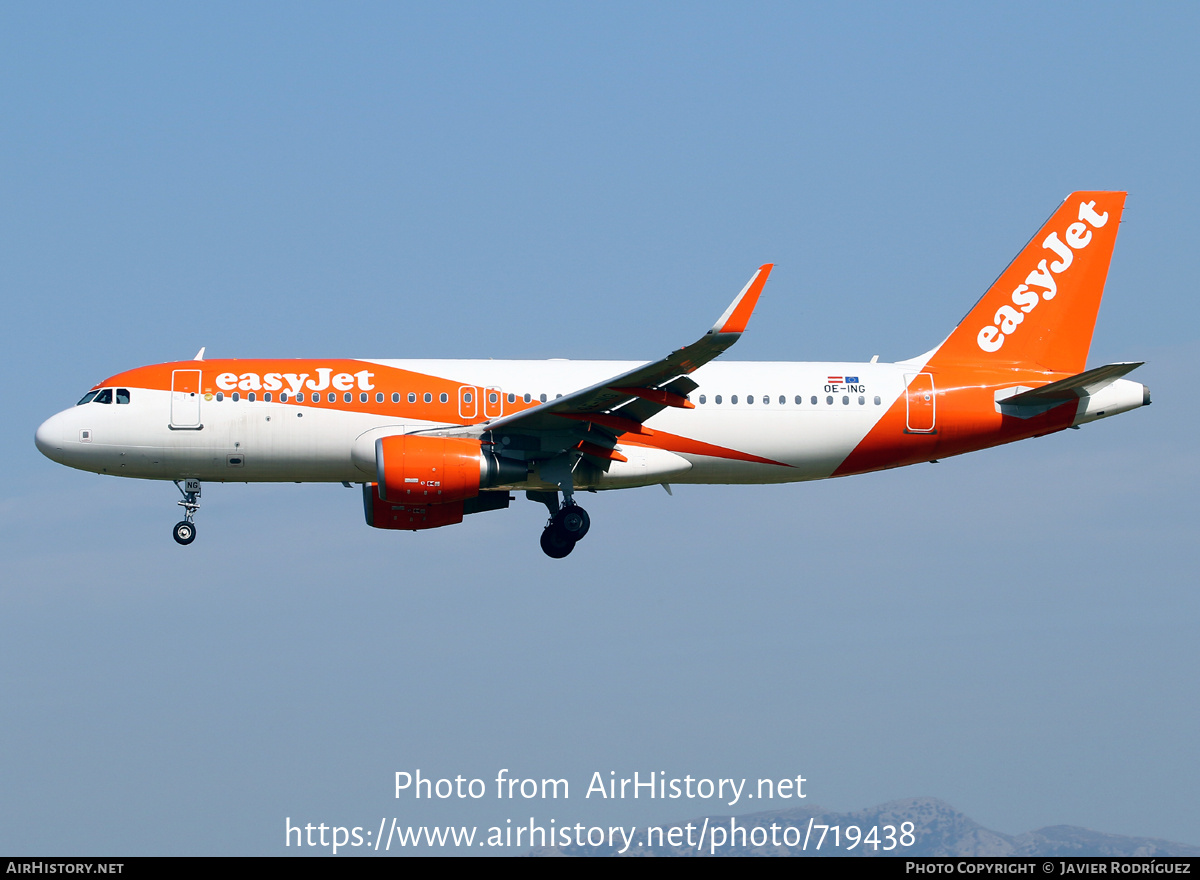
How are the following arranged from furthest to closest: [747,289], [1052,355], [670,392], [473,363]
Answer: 1. [1052,355]
2. [473,363]
3. [670,392]
4. [747,289]

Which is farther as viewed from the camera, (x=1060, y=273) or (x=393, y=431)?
(x=1060, y=273)

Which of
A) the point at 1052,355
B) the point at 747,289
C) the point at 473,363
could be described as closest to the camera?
the point at 747,289

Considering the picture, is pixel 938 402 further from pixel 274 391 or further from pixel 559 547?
pixel 274 391

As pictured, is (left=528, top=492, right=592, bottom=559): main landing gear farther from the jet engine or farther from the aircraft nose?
the aircraft nose

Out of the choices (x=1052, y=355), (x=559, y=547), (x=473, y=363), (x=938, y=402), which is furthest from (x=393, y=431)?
(x=1052, y=355)

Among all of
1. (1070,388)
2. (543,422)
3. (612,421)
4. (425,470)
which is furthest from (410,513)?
(1070,388)

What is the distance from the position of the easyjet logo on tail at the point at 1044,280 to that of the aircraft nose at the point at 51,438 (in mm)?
21226

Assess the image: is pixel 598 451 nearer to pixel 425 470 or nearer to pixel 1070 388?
pixel 425 470

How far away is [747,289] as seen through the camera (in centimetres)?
2466

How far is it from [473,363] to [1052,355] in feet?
45.9

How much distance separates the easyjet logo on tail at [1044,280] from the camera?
32.4 m

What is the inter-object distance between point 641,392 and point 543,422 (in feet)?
7.54

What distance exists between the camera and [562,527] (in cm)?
3041

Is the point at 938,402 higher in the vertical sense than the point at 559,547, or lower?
higher
